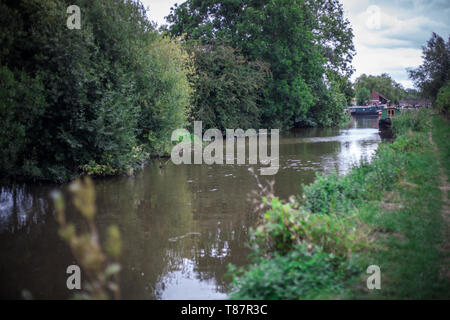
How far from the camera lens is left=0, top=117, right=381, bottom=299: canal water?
6.36 metres

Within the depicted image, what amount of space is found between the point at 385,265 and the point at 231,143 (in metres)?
23.9

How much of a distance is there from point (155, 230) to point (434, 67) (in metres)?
58.4

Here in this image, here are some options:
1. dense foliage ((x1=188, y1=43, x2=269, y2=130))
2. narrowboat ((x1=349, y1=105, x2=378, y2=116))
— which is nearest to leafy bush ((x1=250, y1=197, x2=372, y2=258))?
dense foliage ((x1=188, y1=43, x2=269, y2=130))

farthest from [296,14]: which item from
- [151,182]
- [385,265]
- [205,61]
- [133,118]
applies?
[385,265]

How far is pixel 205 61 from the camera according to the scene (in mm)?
30562

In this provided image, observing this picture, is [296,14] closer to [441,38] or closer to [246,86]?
[246,86]

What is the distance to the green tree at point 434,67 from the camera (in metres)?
53.2

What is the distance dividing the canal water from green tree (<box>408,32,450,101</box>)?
46.8 meters

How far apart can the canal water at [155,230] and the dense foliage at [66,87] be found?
4.04 ft

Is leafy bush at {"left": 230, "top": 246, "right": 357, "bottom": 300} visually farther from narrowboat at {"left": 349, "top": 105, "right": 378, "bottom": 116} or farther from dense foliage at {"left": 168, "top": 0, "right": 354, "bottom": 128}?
narrowboat at {"left": 349, "top": 105, "right": 378, "bottom": 116}

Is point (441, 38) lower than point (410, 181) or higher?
higher

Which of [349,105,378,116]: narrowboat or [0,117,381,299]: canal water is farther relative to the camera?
[349,105,378,116]: narrowboat

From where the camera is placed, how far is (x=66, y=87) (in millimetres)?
13883

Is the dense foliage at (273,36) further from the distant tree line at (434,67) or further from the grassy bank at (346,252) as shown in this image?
the grassy bank at (346,252)
